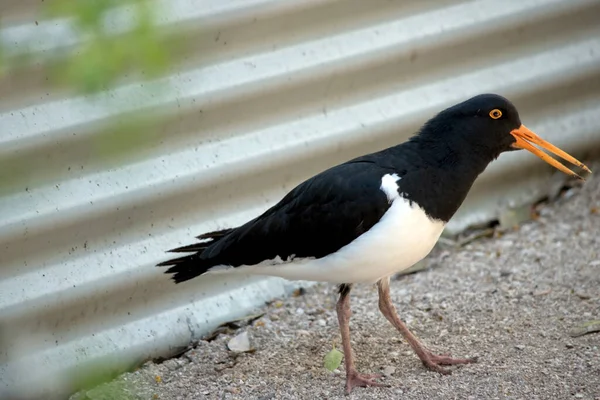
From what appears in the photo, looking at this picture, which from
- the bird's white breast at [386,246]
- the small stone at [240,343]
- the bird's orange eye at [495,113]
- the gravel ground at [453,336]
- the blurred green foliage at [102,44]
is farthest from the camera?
the small stone at [240,343]

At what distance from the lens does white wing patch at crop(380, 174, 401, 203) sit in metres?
3.98

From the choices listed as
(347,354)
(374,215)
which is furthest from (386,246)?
(347,354)

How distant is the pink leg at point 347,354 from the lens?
13.5 feet

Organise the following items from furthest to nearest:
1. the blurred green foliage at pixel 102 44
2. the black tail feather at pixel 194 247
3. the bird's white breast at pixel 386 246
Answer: the black tail feather at pixel 194 247 < the bird's white breast at pixel 386 246 < the blurred green foliage at pixel 102 44

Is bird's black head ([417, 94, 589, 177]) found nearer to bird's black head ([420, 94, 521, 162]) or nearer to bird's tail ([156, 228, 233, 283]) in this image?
bird's black head ([420, 94, 521, 162])

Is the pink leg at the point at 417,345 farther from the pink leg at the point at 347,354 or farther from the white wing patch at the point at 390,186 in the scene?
the white wing patch at the point at 390,186

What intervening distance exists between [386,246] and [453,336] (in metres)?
0.89

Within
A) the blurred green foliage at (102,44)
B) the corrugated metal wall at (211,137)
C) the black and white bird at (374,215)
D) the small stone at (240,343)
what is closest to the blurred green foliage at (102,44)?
the blurred green foliage at (102,44)

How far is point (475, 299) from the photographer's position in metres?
4.92

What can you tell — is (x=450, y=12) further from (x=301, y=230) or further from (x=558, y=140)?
(x=301, y=230)

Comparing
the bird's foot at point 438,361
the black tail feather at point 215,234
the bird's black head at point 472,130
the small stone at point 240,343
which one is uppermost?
the bird's black head at point 472,130

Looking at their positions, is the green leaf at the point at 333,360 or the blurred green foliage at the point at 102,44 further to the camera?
the green leaf at the point at 333,360

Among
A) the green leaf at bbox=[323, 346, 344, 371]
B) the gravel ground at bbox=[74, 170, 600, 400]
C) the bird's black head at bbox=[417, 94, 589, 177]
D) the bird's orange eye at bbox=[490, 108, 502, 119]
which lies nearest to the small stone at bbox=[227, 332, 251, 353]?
the gravel ground at bbox=[74, 170, 600, 400]

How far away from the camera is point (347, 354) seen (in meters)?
4.18
